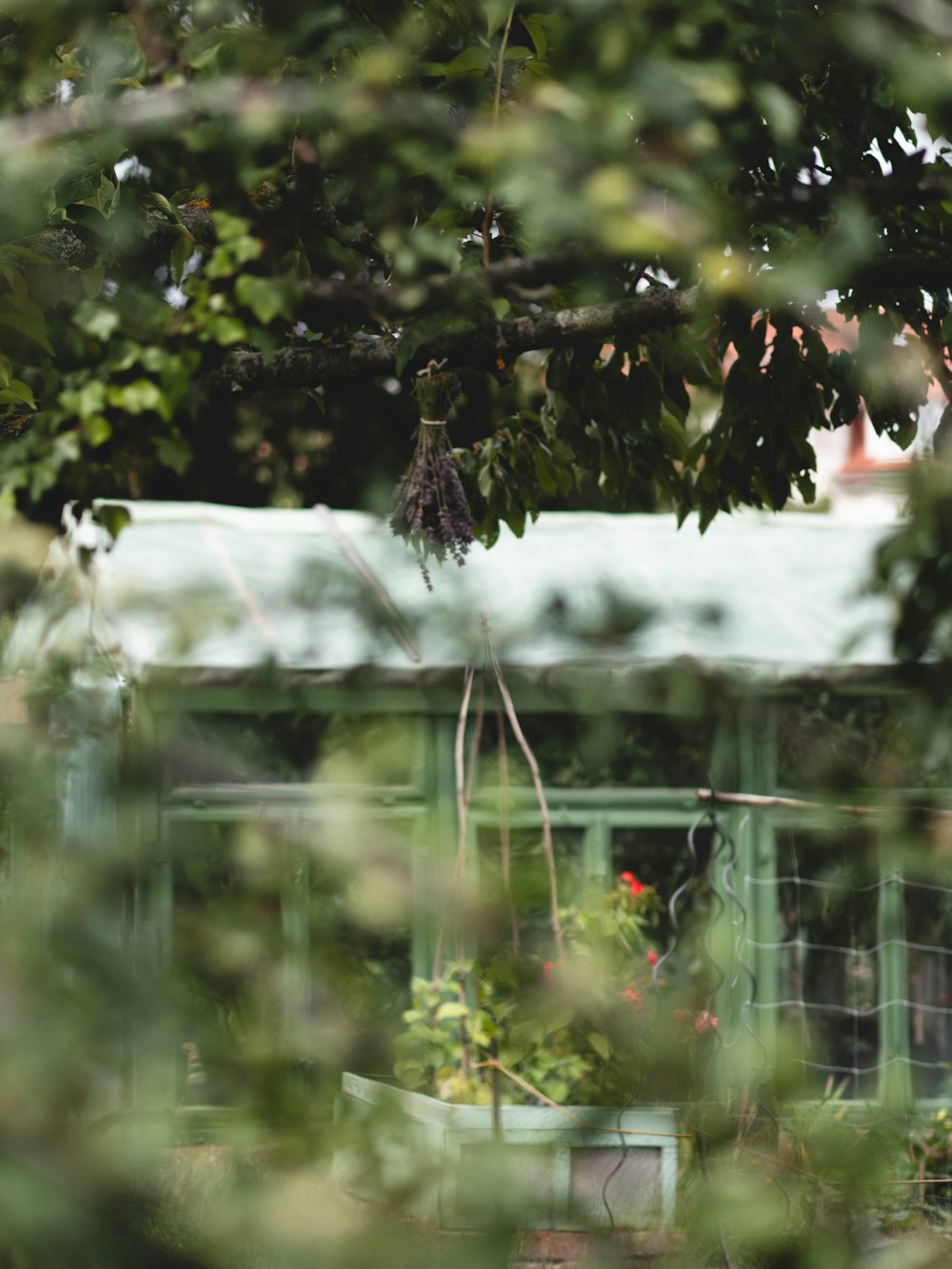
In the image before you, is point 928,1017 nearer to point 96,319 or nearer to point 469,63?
point 469,63

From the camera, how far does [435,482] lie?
8.38 ft

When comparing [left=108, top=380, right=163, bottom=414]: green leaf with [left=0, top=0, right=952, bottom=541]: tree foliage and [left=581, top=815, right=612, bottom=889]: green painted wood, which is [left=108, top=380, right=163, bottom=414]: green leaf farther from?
[left=581, top=815, right=612, bottom=889]: green painted wood

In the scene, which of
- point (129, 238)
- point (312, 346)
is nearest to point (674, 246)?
point (129, 238)

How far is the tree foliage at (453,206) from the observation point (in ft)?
2.72

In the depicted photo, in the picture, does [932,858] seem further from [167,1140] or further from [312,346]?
[312,346]

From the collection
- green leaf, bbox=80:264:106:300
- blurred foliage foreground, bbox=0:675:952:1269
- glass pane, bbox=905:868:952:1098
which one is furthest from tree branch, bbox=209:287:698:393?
glass pane, bbox=905:868:952:1098

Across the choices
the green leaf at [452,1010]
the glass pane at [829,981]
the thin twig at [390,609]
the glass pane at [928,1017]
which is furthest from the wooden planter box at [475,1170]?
the glass pane at [928,1017]

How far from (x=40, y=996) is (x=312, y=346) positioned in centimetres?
159

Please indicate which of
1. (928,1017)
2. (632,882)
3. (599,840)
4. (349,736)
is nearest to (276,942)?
(349,736)

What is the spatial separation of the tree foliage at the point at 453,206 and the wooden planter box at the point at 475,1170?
0.49 metres

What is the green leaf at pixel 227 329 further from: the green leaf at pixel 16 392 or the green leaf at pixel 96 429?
the green leaf at pixel 16 392

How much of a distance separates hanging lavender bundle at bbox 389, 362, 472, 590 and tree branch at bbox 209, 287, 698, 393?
296 mm

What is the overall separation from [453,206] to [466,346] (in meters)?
0.43

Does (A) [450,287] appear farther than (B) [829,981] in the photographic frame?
No
